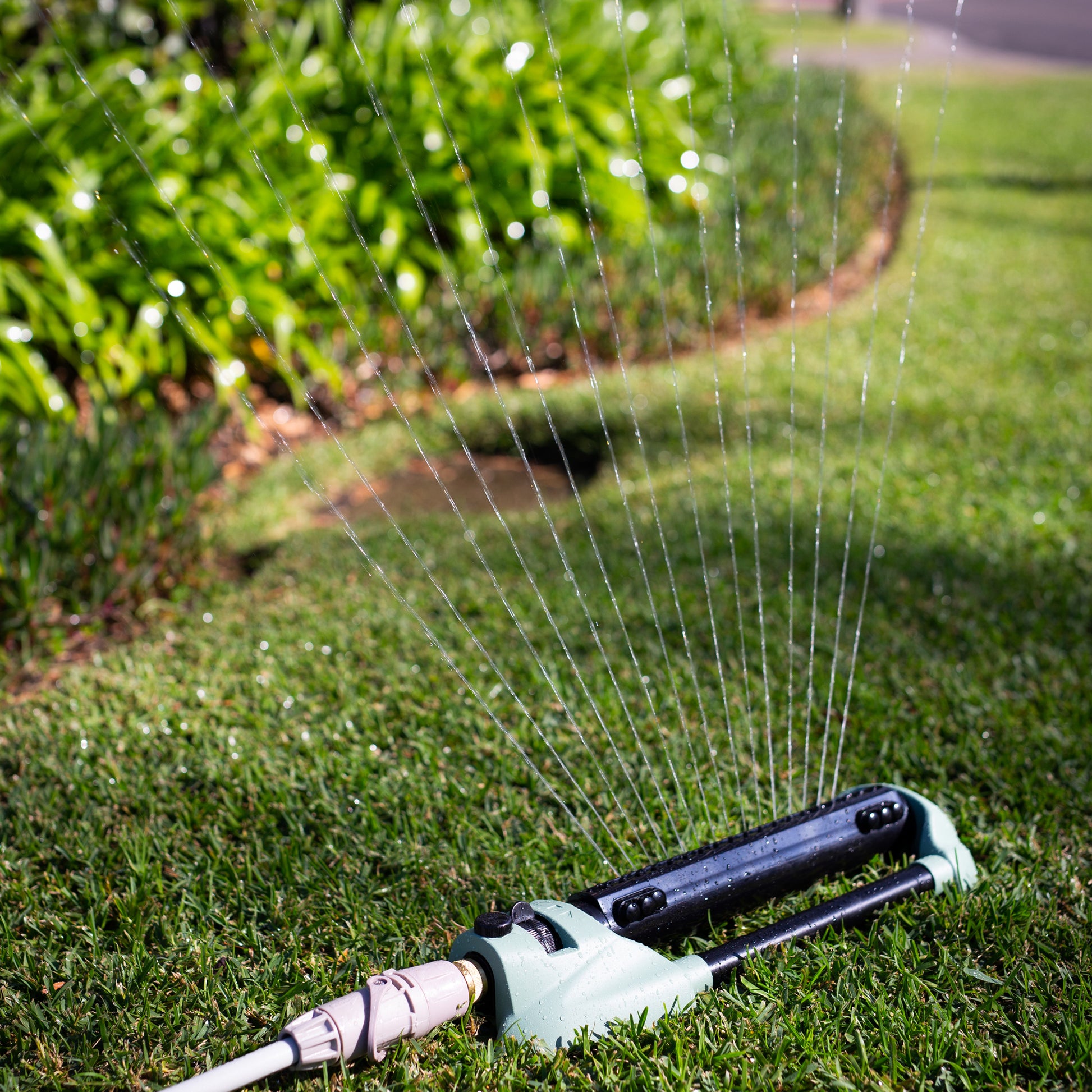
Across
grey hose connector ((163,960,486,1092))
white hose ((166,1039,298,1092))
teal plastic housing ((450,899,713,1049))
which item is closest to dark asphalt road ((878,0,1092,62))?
teal plastic housing ((450,899,713,1049))

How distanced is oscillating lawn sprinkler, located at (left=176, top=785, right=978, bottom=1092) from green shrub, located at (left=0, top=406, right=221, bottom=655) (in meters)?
1.74

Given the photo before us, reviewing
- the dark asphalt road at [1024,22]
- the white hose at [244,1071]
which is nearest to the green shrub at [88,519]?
the white hose at [244,1071]

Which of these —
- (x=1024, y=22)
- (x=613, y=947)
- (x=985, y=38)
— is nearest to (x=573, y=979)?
(x=613, y=947)

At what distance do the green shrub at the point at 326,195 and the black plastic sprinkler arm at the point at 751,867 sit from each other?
92.7 inches

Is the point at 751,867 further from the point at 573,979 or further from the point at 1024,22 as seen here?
the point at 1024,22

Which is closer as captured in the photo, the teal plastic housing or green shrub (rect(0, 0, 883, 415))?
the teal plastic housing

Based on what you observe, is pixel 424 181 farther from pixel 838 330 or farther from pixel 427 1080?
pixel 427 1080

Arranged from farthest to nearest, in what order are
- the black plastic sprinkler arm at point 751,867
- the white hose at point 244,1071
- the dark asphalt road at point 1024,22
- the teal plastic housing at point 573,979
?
the dark asphalt road at point 1024,22 < the black plastic sprinkler arm at point 751,867 < the teal plastic housing at point 573,979 < the white hose at point 244,1071

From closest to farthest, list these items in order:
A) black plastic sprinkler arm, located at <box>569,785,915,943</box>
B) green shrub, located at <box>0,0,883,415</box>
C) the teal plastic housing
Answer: the teal plastic housing
black plastic sprinkler arm, located at <box>569,785,915,943</box>
green shrub, located at <box>0,0,883,415</box>

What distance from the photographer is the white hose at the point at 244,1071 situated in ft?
4.07

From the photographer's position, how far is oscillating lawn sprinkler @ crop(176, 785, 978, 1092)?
133cm

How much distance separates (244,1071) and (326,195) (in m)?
3.82

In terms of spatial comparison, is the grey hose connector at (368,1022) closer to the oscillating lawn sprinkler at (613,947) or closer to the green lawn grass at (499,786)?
the oscillating lawn sprinkler at (613,947)

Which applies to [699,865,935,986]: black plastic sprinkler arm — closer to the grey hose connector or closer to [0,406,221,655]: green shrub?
the grey hose connector
